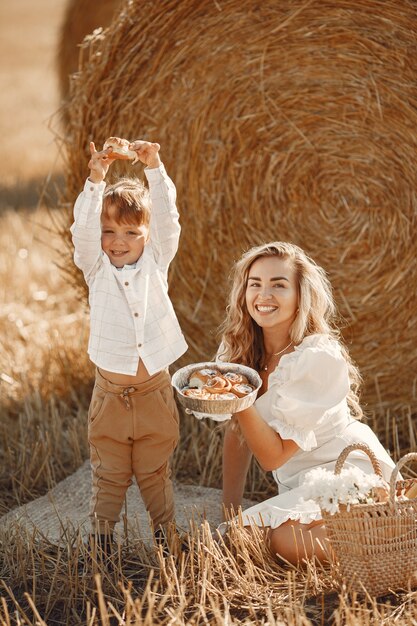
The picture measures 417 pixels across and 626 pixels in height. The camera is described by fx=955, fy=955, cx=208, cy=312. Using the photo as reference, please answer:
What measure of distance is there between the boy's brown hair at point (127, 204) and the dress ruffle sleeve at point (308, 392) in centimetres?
70

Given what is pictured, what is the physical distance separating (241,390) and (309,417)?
1.02 feet

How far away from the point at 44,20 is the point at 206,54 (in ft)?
50.6

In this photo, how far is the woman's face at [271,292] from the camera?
327cm

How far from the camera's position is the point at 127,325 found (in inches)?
125

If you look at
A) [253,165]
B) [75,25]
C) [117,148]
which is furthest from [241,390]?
[75,25]

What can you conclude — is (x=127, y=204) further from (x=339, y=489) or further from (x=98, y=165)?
(x=339, y=489)

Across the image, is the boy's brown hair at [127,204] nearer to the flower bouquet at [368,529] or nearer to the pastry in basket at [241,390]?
the pastry in basket at [241,390]

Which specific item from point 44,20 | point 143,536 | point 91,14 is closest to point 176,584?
point 143,536

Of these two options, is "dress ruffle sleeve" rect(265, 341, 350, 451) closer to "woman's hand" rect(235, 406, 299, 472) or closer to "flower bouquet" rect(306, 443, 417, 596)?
"woman's hand" rect(235, 406, 299, 472)

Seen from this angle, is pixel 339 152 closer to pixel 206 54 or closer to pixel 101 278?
pixel 206 54

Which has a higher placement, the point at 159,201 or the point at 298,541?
the point at 159,201

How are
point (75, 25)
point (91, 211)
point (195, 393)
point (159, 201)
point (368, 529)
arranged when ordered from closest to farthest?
point (368, 529), point (195, 393), point (91, 211), point (159, 201), point (75, 25)

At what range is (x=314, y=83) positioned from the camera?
13.4 feet

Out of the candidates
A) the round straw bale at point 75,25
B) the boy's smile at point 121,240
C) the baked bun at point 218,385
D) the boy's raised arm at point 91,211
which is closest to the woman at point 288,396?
the baked bun at point 218,385
